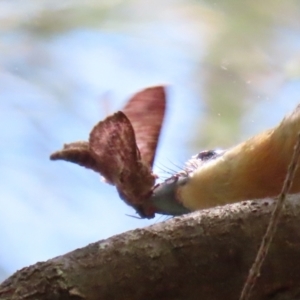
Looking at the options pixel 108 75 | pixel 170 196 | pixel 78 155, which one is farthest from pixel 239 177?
pixel 108 75

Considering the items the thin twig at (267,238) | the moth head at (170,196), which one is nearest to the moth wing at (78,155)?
the moth head at (170,196)

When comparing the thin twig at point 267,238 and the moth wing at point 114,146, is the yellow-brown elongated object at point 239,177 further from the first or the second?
the thin twig at point 267,238

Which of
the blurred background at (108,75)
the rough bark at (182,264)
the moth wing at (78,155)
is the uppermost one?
the blurred background at (108,75)

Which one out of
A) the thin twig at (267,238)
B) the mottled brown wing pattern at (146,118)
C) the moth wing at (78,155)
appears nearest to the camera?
the thin twig at (267,238)

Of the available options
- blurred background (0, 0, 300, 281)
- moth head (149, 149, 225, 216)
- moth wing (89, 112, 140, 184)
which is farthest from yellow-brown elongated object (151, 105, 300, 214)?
blurred background (0, 0, 300, 281)

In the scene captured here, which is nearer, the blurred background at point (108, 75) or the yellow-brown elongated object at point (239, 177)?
the yellow-brown elongated object at point (239, 177)

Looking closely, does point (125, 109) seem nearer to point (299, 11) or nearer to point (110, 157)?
point (110, 157)

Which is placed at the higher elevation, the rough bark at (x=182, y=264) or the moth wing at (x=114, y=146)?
the moth wing at (x=114, y=146)

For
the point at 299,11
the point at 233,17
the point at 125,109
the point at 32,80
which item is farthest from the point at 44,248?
the point at 299,11
